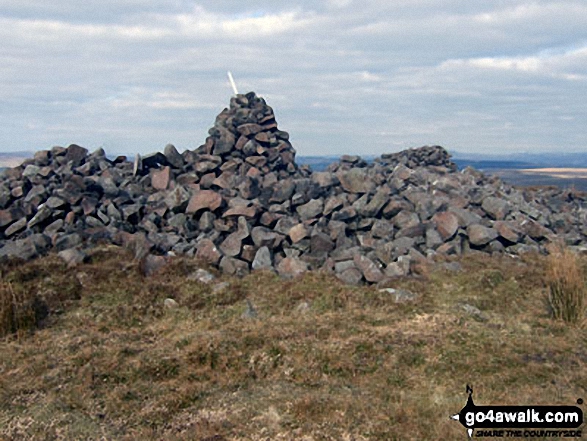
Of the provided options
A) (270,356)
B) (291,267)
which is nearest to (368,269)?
(291,267)

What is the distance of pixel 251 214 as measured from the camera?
1180cm

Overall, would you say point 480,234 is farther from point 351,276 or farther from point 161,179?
point 161,179

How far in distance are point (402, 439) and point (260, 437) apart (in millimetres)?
1405

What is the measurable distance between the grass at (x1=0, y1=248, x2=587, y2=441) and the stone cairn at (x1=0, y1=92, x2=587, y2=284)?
0.90m

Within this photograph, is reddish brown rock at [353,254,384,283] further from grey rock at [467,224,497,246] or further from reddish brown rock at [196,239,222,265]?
grey rock at [467,224,497,246]

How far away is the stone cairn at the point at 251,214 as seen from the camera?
1088 centimetres

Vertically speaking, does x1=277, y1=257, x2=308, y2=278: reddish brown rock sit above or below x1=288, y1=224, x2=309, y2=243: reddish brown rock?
below

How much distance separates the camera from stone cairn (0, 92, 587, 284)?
10875mm

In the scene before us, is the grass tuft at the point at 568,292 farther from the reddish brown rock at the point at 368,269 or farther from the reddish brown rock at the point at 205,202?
the reddish brown rock at the point at 205,202

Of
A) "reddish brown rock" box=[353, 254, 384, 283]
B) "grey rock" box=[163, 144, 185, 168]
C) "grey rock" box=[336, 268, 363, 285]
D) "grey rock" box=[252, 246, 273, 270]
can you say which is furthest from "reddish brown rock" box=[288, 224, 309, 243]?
"grey rock" box=[163, 144, 185, 168]

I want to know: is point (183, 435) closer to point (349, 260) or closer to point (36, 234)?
point (349, 260)

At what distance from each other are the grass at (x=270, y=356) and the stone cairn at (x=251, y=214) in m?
0.90

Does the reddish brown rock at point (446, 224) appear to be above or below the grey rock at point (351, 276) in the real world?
above

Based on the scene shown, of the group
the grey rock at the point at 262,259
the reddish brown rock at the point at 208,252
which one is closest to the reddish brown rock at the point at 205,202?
the reddish brown rock at the point at 208,252
